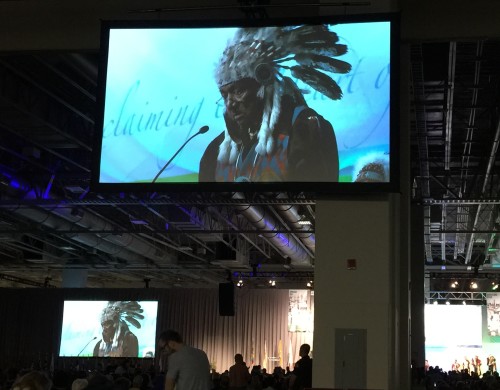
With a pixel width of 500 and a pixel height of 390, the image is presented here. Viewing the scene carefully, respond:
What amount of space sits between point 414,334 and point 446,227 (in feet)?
24.8

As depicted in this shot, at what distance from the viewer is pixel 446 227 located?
68.1 feet

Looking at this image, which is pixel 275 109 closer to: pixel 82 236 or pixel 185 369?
pixel 185 369

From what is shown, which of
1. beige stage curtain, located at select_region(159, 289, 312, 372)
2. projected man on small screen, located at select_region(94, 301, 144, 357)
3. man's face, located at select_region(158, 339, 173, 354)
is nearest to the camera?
man's face, located at select_region(158, 339, 173, 354)

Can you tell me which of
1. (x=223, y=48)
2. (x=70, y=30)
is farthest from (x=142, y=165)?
(x=70, y=30)

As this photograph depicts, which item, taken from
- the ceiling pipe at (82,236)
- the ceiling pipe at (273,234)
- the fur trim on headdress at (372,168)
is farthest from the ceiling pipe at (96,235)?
the fur trim on headdress at (372,168)

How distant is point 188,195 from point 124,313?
1143 centimetres

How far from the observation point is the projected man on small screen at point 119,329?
73.7ft

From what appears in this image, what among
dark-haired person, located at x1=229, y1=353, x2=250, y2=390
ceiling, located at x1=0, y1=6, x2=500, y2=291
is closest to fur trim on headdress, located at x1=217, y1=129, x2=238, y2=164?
ceiling, located at x1=0, y1=6, x2=500, y2=291

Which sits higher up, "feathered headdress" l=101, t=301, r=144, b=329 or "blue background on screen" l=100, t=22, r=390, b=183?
"blue background on screen" l=100, t=22, r=390, b=183

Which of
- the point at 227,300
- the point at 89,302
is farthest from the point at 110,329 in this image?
the point at 227,300

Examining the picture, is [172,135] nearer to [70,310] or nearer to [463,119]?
[463,119]

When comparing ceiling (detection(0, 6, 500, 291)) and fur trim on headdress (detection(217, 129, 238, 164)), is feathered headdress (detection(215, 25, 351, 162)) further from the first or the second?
ceiling (detection(0, 6, 500, 291))

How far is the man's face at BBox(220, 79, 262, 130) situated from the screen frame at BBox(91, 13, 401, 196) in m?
0.61

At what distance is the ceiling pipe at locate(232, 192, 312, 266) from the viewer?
14648 mm
